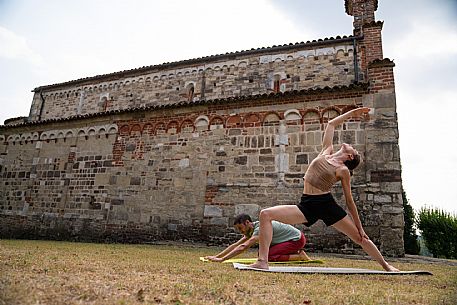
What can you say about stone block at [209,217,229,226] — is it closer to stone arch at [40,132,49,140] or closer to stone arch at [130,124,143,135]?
stone arch at [130,124,143,135]

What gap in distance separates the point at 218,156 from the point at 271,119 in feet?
5.32

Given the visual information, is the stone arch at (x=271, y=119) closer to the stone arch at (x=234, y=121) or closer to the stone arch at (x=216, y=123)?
the stone arch at (x=234, y=121)

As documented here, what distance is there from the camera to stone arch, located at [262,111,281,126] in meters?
7.56

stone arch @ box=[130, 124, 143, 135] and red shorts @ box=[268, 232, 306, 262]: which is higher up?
stone arch @ box=[130, 124, 143, 135]

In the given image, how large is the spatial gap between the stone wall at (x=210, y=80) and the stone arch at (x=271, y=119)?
11.6ft

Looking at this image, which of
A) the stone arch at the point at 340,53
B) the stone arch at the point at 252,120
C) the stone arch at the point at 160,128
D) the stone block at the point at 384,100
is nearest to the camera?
the stone block at the point at 384,100

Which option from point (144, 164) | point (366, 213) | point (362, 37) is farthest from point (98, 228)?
point (362, 37)

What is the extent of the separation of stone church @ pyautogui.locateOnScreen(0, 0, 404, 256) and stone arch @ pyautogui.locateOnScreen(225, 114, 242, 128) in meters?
0.03

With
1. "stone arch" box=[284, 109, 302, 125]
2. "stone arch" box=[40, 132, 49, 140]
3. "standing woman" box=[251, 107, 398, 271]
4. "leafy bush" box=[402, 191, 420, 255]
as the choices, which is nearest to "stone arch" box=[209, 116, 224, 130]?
"stone arch" box=[284, 109, 302, 125]

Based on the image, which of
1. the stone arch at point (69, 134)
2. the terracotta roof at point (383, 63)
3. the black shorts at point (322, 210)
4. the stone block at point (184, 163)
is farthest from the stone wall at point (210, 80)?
the black shorts at point (322, 210)

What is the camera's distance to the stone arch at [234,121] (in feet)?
25.7

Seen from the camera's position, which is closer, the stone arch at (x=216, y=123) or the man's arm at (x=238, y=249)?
the man's arm at (x=238, y=249)

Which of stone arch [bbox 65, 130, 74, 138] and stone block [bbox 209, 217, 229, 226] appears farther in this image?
stone arch [bbox 65, 130, 74, 138]

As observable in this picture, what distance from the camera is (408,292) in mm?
2314
